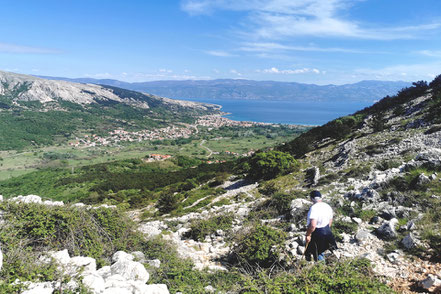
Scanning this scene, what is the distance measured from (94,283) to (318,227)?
531cm

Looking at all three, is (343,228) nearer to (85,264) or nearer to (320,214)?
(320,214)

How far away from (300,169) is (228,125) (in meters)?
160

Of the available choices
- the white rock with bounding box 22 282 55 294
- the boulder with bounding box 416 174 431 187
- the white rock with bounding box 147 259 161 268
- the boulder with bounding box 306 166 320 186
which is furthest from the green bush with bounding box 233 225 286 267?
the boulder with bounding box 306 166 320 186

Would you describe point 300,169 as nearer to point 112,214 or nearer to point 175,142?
point 112,214

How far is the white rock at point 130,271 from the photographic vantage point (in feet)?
19.0

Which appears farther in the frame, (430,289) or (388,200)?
(388,200)

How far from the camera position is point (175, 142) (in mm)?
133125

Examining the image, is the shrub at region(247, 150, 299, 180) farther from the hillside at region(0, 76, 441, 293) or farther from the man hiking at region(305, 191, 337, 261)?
the man hiking at region(305, 191, 337, 261)

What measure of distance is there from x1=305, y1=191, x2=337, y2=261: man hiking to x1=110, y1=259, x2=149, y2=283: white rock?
4.24 metres

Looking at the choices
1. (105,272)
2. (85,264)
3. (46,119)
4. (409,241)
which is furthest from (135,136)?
(409,241)

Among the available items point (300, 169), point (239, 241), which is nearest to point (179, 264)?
point (239, 241)

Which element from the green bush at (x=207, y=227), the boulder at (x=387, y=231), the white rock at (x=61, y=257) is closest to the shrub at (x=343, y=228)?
the boulder at (x=387, y=231)

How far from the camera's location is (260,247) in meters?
7.10

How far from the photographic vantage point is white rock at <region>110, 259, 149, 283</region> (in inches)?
227
